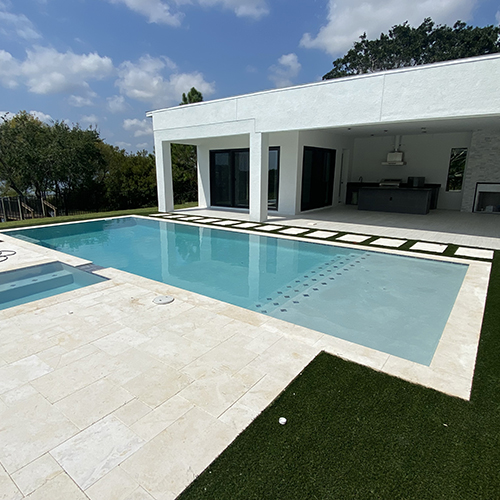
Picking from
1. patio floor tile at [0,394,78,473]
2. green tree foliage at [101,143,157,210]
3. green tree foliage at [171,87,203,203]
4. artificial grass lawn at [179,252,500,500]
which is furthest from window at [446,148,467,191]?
green tree foliage at [101,143,157,210]

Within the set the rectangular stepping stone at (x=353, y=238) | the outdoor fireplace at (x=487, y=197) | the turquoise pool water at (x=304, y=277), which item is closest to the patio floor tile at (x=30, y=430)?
the turquoise pool water at (x=304, y=277)

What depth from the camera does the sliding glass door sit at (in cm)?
1374

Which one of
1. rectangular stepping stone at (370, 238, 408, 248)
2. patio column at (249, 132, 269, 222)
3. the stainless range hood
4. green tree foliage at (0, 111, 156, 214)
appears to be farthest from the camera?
green tree foliage at (0, 111, 156, 214)

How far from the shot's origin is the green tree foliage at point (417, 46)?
30906 mm

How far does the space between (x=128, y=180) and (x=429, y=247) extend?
61.3 ft

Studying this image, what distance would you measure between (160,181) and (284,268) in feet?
29.6

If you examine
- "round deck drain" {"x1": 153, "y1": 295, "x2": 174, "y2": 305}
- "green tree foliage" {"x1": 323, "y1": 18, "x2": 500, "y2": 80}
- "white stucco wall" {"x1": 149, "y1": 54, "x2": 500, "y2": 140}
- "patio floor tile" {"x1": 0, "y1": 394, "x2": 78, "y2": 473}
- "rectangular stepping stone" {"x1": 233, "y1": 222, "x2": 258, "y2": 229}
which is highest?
"green tree foliage" {"x1": 323, "y1": 18, "x2": 500, "y2": 80}

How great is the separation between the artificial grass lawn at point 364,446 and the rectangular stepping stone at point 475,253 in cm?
486

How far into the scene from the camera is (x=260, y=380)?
2.84 metres

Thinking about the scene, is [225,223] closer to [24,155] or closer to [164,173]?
[164,173]

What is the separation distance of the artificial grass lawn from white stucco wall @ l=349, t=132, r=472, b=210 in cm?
1311

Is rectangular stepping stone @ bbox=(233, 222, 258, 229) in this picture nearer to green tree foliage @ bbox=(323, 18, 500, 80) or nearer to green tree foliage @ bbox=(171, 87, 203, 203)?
green tree foliage @ bbox=(171, 87, 203, 203)

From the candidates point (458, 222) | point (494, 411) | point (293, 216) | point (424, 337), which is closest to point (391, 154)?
point (458, 222)

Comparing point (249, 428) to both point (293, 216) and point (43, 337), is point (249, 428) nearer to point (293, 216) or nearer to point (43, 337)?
point (43, 337)
